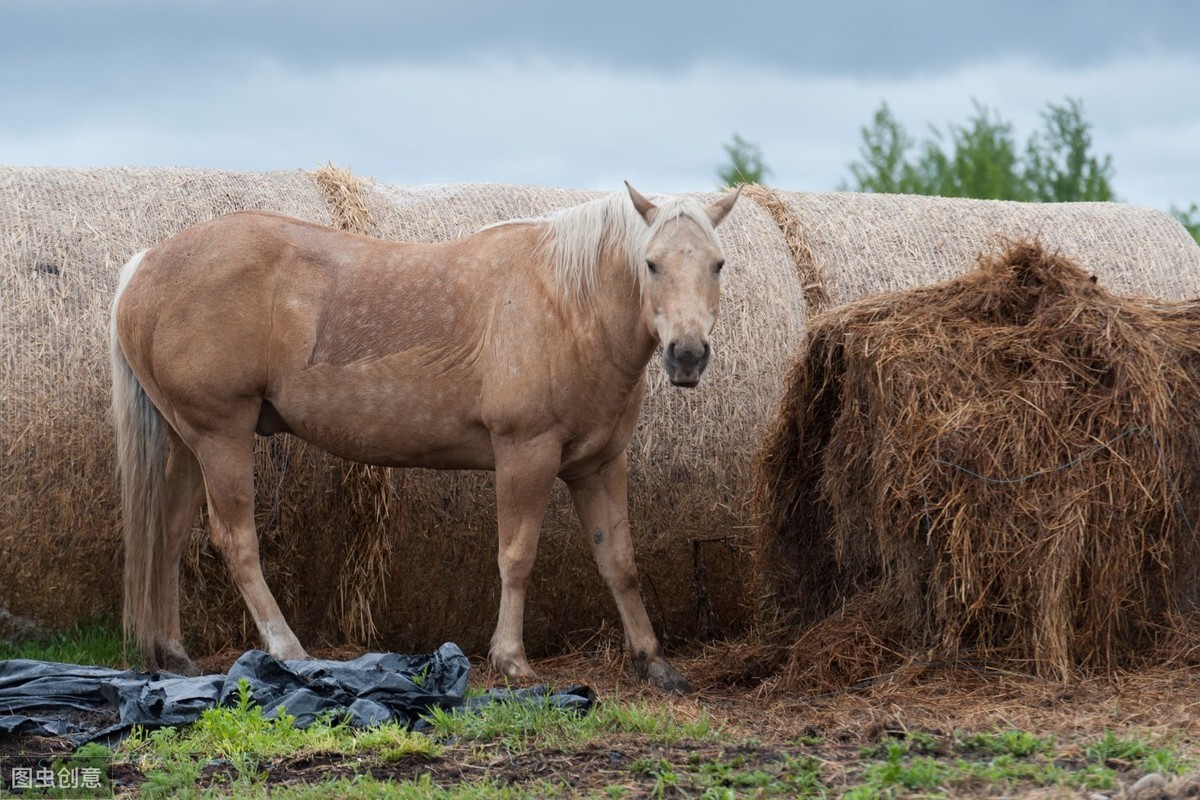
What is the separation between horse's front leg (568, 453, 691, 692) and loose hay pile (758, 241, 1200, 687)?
638 millimetres

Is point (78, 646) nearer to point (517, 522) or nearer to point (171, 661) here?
point (171, 661)

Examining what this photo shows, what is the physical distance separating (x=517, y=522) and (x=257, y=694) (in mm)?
1465

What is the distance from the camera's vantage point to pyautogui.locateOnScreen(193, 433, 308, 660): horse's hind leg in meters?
6.15

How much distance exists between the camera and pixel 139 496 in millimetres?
6246

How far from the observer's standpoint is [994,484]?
5.33 meters

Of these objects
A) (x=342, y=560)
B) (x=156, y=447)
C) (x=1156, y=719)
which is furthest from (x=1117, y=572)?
(x=156, y=447)

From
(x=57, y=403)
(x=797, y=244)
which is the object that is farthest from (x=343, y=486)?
(x=797, y=244)

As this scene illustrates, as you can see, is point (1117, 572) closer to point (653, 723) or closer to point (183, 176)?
point (653, 723)

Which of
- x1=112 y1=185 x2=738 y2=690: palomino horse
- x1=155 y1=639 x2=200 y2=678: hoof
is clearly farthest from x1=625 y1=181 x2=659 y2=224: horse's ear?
x1=155 y1=639 x2=200 y2=678: hoof

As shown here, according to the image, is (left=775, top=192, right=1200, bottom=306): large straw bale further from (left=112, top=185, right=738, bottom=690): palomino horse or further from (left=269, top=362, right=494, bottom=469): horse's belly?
(left=269, top=362, right=494, bottom=469): horse's belly

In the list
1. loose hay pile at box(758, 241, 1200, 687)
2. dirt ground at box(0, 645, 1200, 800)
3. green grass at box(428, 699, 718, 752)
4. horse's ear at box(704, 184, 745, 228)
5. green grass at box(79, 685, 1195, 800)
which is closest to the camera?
green grass at box(79, 685, 1195, 800)

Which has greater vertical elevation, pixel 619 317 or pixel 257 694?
pixel 619 317

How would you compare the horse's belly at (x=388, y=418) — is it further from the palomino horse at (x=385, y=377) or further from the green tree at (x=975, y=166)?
the green tree at (x=975, y=166)

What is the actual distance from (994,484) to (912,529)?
379 mm
